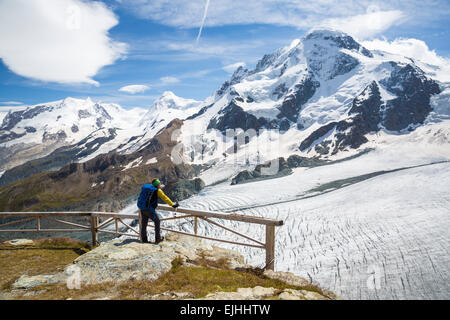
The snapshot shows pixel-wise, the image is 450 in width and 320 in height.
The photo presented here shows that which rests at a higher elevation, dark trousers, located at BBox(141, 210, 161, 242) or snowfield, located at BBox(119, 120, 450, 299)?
dark trousers, located at BBox(141, 210, 161, 242)

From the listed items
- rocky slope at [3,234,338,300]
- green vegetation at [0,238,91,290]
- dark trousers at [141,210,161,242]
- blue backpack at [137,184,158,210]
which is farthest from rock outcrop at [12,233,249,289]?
blue backpack at [137,184,158,210]

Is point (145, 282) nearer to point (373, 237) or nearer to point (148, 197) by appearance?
point (148, 197)

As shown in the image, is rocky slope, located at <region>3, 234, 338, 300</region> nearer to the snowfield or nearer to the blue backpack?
the blue backpack

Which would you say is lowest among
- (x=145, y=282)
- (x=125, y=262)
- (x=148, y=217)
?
(x=145, y=282)

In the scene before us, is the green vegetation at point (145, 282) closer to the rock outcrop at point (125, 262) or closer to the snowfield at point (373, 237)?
the rock outcrop at point (125, 262)

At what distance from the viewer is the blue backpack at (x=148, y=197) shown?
453 inches

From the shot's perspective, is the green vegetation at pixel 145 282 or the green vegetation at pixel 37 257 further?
the green vegetation at pixel 37 257

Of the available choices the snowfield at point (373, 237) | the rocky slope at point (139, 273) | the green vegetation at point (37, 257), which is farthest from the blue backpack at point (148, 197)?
the snowfield at point (373, 237)

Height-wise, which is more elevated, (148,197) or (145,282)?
(148,197)

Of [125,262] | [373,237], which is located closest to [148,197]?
[125,262]

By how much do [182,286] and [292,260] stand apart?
19.8 meters

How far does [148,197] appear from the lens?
1155 centimetres

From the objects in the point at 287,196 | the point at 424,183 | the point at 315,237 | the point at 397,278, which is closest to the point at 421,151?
the point at 287,196

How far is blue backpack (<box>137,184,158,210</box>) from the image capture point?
37.8 ft
